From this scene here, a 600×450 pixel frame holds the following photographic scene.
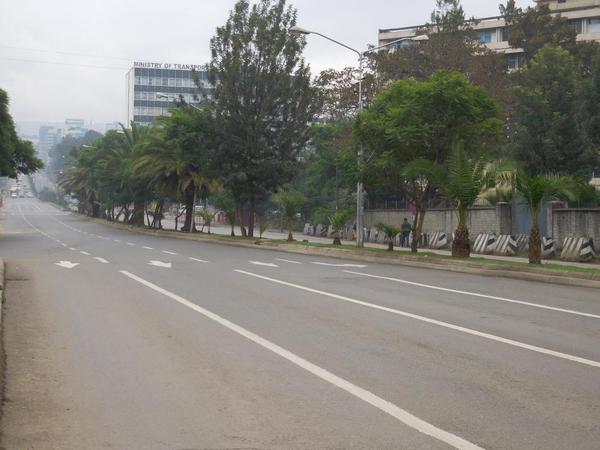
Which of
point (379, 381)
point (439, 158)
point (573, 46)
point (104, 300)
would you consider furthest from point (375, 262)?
point (573, 46)

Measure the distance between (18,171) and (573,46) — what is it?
38050mm

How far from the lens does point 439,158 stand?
2900 centimetres

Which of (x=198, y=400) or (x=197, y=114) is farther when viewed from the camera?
(x=197, y=114)

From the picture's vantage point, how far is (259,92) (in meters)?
43.3

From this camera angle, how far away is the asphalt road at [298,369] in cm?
602

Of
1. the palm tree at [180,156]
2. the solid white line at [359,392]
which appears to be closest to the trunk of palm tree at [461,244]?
the solid white line at [359,392]

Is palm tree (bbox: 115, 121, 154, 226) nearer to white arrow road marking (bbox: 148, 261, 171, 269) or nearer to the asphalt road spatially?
white arrow road marking (bbox: 148, 261, 171, 269)

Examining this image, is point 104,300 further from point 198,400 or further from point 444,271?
point 444,271

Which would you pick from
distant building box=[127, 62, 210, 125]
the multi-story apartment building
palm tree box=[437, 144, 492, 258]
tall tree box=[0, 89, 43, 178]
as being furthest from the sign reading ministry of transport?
palm tree box=[437, 144, 492, 258]

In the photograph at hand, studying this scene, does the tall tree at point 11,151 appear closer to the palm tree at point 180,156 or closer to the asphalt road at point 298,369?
the palm tree at point 180,156

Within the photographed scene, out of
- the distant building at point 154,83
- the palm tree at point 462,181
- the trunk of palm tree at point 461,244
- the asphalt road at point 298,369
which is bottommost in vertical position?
the asphalt road at point 298,369

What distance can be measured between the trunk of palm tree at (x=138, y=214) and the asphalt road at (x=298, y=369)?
54.9 m

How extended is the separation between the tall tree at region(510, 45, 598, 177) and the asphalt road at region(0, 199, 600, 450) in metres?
27.2

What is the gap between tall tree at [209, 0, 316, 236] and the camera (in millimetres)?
43125
